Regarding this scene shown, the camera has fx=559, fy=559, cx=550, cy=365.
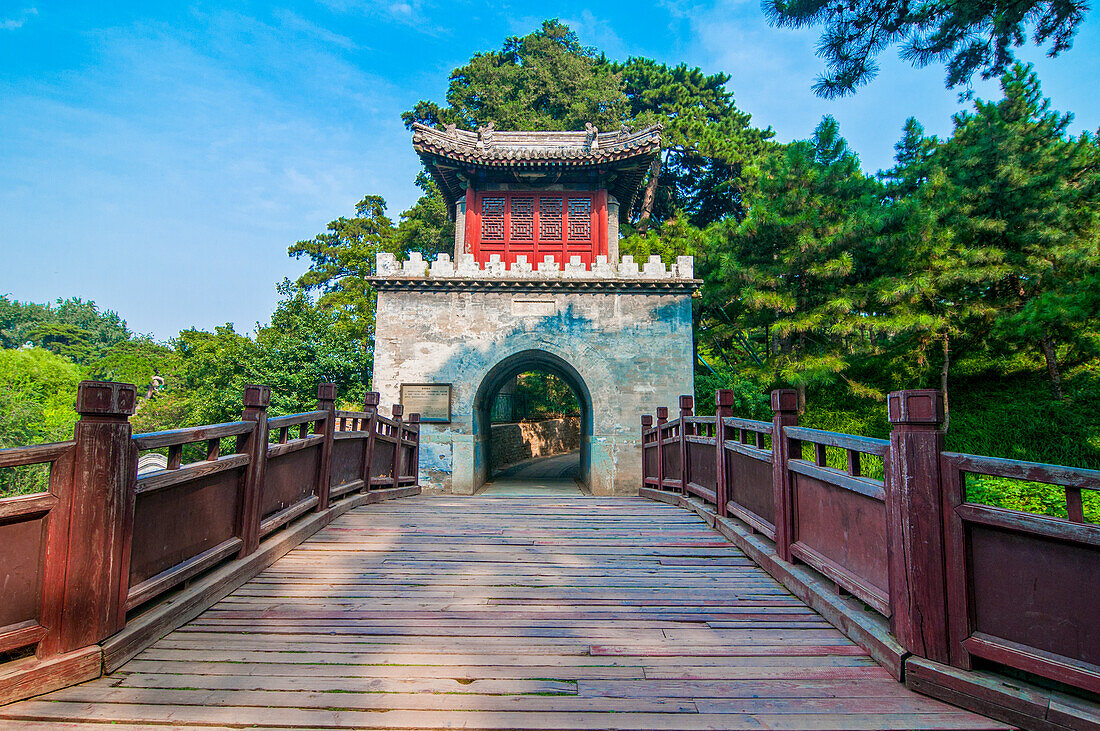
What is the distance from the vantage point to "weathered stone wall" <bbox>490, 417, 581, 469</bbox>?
16.8 meters

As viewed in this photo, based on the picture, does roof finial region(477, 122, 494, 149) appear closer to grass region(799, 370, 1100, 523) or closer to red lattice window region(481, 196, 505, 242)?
red lattice window region(481, 196, 505, 242)

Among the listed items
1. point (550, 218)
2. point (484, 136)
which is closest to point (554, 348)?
point (550, 218)

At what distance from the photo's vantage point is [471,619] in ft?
9.15

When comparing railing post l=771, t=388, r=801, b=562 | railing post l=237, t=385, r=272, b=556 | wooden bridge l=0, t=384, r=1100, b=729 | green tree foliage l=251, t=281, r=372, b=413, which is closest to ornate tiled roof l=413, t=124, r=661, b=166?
green tree foliage l=251, t=281, r=372, b=413

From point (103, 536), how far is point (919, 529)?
10.4ft

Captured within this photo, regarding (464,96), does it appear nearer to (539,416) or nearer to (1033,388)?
(539,416)

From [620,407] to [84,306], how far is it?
71481 mm

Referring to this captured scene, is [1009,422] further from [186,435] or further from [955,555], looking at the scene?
[186,435]

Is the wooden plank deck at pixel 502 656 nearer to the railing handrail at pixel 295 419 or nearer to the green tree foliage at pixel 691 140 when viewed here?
the railing handrail at pixel 295 419

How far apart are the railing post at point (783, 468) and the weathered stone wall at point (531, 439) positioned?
1160cm

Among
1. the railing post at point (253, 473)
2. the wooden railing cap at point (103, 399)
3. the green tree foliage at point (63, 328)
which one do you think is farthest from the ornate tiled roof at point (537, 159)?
the green tree foliage at point (63, 328)

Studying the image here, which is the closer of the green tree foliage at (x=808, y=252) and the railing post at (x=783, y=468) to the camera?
the railing post at (x=783, y=468)

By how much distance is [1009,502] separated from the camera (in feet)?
27.9

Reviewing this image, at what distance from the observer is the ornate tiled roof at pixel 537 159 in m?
11.4
